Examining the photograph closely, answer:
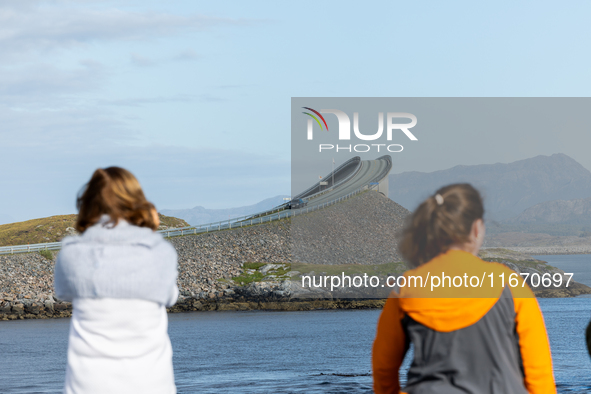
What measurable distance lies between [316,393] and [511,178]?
27.8ft

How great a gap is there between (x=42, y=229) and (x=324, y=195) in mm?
33586

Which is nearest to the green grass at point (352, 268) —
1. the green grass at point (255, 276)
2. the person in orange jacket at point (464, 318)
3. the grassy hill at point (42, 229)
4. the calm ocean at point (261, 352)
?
the green grass at point (255, 276)

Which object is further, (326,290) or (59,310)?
(326,290)

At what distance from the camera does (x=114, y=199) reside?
2.52m

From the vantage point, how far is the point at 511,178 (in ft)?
50.1

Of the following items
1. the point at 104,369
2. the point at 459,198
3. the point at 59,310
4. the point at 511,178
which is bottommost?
the point at 59,310

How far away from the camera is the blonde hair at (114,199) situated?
2.52m

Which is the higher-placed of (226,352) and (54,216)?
(54,216)

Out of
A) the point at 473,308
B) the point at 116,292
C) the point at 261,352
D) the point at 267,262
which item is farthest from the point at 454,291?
the point at 267,262

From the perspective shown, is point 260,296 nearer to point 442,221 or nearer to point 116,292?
point 116,292

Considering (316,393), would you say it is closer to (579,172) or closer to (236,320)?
(579,172)

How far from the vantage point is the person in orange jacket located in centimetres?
223

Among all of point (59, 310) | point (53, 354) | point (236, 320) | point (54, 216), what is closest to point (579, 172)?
point (236, 320)

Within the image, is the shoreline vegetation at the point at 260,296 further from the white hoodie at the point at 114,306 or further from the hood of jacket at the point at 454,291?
the white hoodie at the point at 114,306
